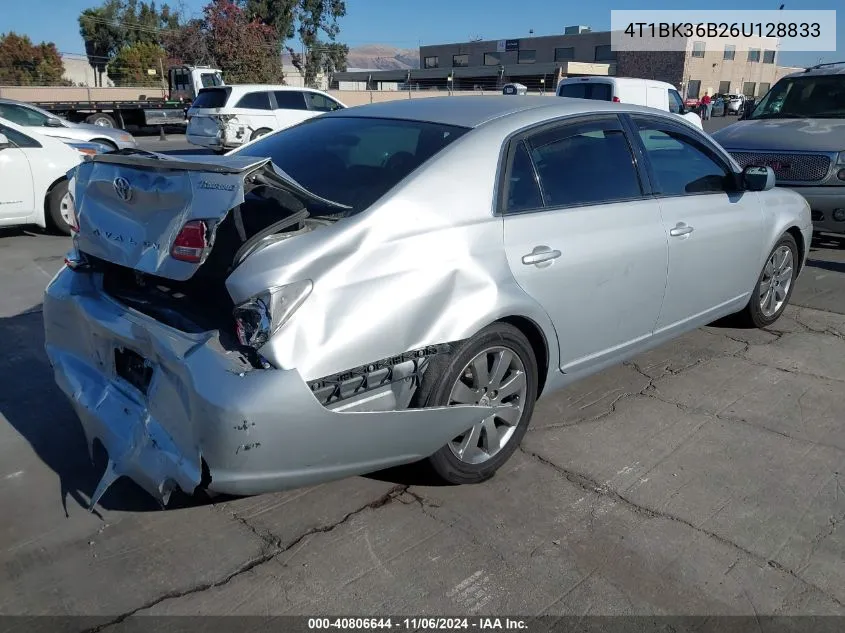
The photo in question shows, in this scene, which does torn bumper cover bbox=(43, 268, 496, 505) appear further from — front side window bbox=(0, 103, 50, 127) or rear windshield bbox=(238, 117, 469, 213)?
front side window bbox=(0, 103, 50, 127)

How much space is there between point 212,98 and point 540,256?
1613 cm

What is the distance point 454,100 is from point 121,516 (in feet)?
8.57

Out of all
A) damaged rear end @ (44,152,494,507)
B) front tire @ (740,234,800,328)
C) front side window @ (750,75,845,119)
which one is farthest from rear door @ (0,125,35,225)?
front side window @ (750,75,845,119)

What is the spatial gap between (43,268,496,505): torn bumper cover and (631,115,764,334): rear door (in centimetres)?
176

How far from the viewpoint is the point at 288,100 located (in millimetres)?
17766

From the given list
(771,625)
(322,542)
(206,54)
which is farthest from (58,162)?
(206,54)

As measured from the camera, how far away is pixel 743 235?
4.65 meters

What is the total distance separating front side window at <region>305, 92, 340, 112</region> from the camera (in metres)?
18.2

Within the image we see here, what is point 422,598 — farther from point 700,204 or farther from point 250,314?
point 700,204

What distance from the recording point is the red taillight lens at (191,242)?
8.60ft

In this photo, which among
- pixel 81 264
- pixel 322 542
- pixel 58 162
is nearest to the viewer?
pixel 322 542

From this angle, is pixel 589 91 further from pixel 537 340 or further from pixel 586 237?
pixel 537 340

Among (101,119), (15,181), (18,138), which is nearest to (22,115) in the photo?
(18,138)

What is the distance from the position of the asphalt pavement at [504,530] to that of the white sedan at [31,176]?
15.4 feet
